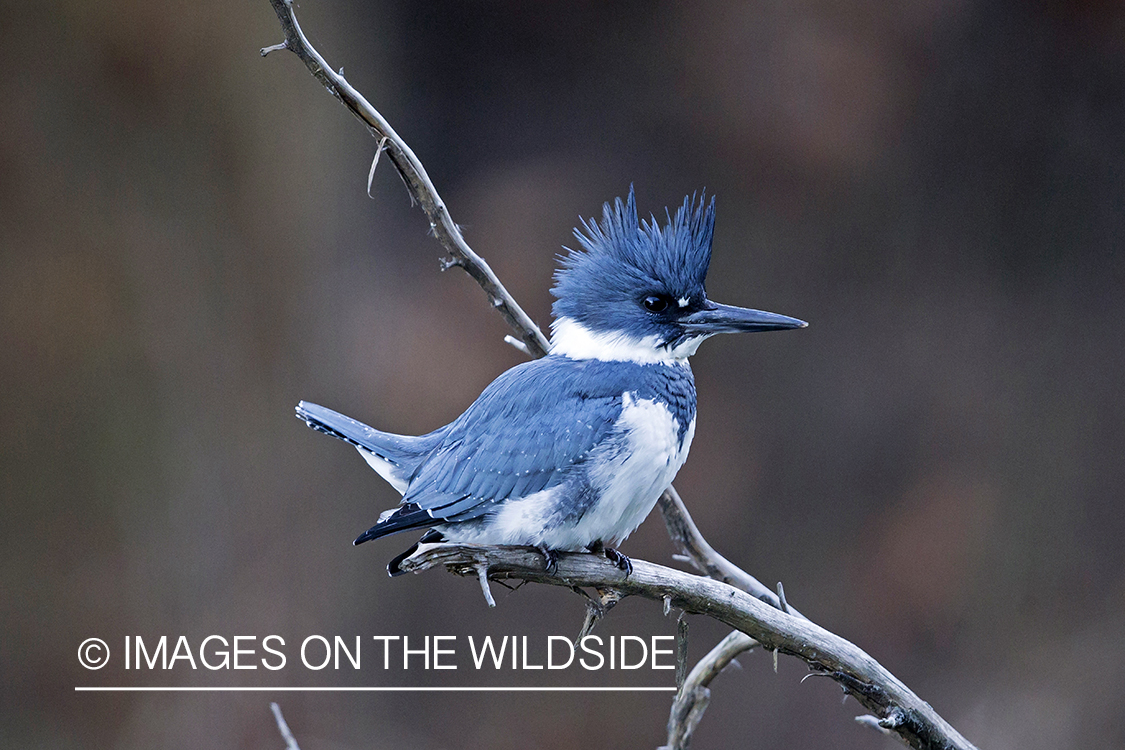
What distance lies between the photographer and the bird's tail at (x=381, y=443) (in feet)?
3.35

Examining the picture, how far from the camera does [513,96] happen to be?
1868 millimetres

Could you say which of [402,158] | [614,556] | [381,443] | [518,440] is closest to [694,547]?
[614,556]

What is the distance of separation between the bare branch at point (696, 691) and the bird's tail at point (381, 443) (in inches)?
14.5

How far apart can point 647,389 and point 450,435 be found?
215mm

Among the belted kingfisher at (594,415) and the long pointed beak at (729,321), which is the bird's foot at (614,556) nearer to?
the belted kingfisher at (594,415)

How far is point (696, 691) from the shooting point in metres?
1.01

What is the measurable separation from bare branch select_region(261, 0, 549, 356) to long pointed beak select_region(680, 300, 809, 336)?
176mm

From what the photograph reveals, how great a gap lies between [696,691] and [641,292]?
1.40ft

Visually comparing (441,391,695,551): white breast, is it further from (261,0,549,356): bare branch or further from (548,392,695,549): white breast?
(261,0,549,356): bare branch

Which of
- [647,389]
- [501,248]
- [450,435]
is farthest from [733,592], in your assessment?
[501,248]

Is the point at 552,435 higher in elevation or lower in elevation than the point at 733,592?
higher

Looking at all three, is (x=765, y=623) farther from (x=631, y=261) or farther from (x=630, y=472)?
(x=631, y=261)

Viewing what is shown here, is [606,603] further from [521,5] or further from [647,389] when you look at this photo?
[521,5]

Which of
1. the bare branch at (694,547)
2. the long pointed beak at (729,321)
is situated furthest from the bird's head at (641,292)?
the bare branch at (694,547)
